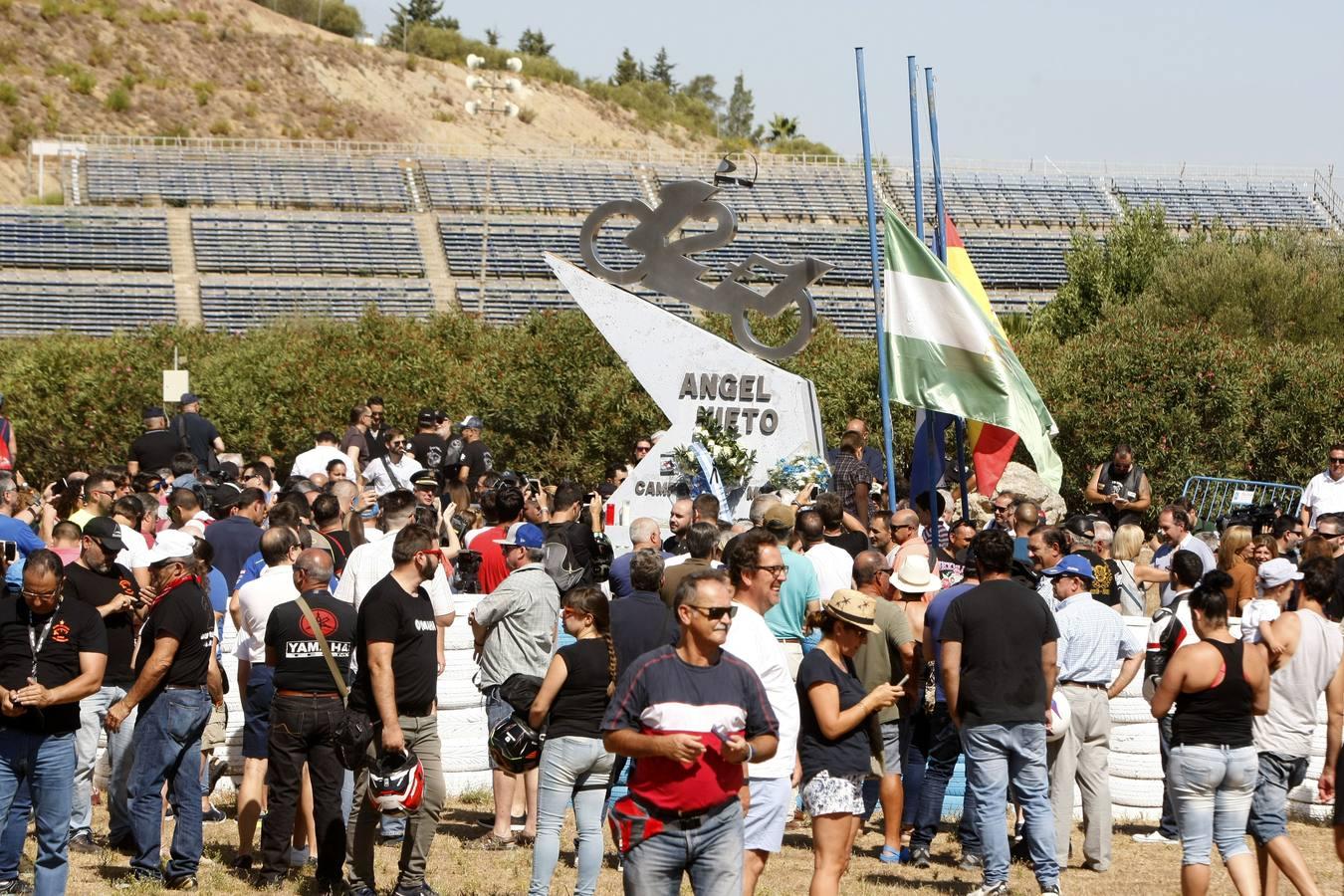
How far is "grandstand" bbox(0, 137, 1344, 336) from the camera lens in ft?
153

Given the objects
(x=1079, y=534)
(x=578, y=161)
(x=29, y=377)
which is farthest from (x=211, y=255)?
(x=1079, y=534)

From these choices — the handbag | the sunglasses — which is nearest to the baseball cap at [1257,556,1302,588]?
the sunglasses

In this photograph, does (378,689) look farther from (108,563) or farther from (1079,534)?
(1079,534)

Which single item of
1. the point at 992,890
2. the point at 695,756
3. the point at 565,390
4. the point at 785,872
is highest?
the point at 565,390

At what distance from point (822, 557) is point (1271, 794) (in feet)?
9.02

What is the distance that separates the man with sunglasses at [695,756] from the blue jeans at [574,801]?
4.87 feet

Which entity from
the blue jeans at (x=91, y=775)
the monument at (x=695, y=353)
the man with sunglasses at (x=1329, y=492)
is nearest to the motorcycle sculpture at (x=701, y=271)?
the monument at (x=695, y=353)

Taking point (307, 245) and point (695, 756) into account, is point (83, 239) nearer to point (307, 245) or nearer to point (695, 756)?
point (307, 245)

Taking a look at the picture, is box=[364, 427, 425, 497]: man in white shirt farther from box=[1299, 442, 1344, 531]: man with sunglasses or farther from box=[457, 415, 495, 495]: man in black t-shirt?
box=[1299, 442, 1344, 531]: man with sunglasses

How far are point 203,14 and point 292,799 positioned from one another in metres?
76.6

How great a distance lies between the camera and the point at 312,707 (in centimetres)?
731

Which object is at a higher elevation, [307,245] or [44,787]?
[307,245]

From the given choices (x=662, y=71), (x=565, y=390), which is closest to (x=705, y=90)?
(x=662, y=71)

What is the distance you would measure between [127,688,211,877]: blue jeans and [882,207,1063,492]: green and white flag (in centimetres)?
665
